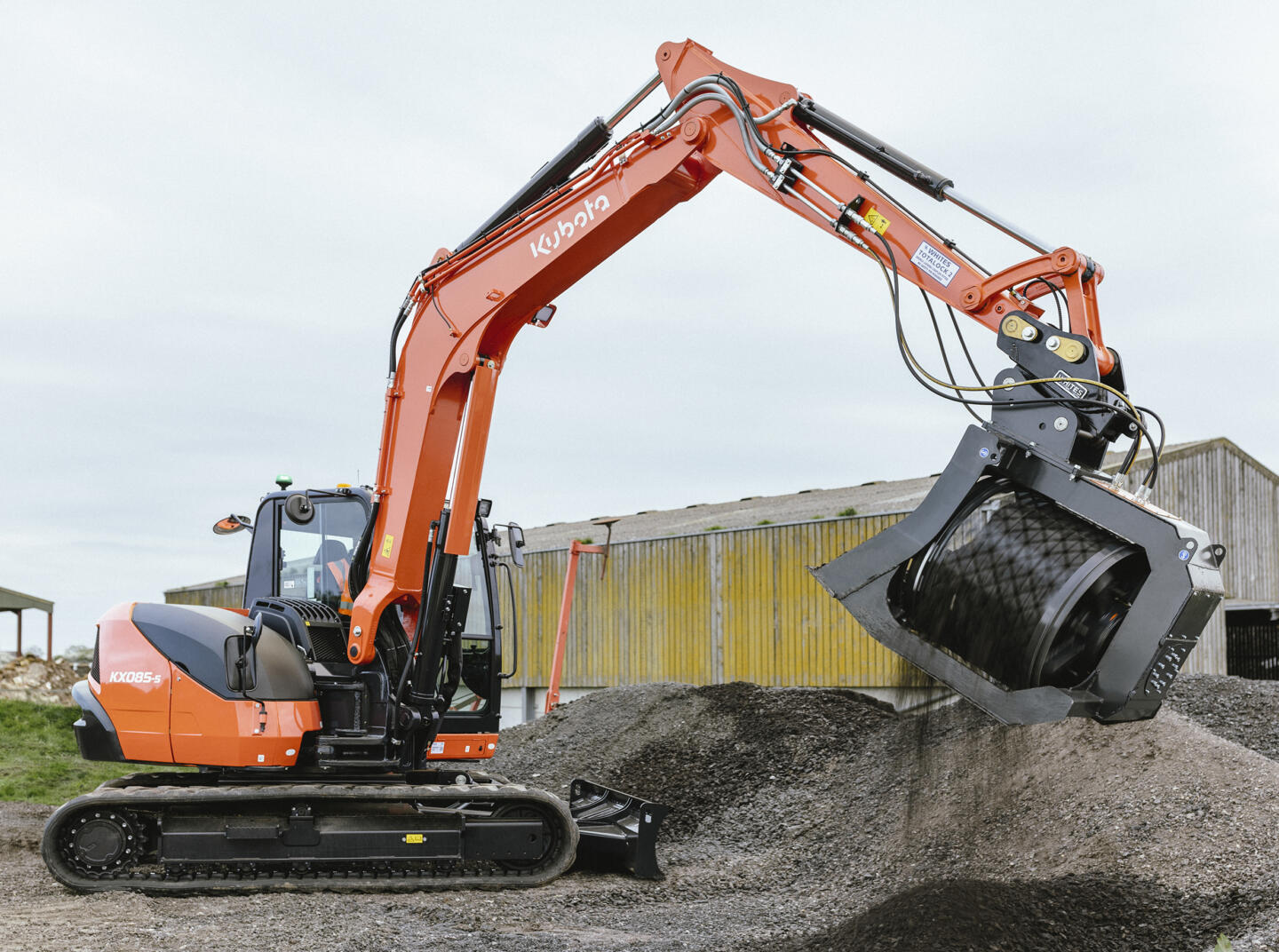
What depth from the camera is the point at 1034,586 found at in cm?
447

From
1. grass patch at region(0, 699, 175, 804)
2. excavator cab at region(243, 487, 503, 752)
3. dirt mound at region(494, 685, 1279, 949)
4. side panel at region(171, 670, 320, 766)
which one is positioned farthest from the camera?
grass patch at region(0, 699, 175, 804)

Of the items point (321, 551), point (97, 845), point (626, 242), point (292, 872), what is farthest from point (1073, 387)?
point (97, 845)

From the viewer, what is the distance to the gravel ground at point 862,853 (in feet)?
18.3

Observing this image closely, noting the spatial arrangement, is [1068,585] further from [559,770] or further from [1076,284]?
[559,770]

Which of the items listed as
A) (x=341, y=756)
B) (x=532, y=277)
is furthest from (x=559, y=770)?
(x=532, y=277)

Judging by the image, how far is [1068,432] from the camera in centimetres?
452

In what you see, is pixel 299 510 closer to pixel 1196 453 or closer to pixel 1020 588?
pixel 1020 588

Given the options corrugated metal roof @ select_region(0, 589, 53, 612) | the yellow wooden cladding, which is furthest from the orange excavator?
corrugated metal roof @ select_region(0, 589, 53, 612)

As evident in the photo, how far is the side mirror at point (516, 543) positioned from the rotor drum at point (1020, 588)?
11.5 feet

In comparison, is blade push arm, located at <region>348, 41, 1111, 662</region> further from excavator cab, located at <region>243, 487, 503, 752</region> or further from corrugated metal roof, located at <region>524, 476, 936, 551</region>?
corrugated metal roof, located at <region>524, 476, 936, 551</region>

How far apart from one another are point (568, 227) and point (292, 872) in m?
4.26

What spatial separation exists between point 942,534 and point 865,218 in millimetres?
1567

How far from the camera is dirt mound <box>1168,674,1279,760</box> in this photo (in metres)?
9.11

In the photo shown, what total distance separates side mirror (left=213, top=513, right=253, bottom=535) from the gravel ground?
2414mm
